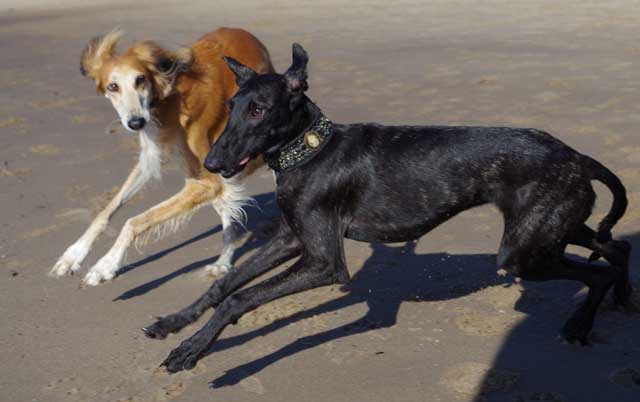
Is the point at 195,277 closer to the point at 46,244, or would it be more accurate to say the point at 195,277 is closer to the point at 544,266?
the point at 46,244

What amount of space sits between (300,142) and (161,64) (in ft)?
7.07

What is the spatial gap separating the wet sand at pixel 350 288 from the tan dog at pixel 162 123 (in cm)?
33

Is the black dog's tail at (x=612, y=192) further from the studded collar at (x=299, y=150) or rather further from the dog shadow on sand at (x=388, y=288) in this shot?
the studded collar at (x=299, y=150)

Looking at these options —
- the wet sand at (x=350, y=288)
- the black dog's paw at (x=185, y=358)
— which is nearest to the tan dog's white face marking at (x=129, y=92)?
the wet sand at (x=350, y=288)

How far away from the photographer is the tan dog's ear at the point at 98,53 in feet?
21.0

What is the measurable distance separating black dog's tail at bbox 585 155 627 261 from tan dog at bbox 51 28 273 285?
9.34ft

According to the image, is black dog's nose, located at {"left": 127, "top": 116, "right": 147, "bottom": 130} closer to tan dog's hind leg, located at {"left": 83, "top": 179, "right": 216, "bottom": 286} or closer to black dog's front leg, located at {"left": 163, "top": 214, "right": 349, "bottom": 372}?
tan dog's hind leg, located at {"left": 83, "top": 179, "right": 216, "bottom": 286}

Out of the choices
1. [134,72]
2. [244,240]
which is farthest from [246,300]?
[244,240]

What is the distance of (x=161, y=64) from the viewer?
6332 millimetres

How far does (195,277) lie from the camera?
6.45 m

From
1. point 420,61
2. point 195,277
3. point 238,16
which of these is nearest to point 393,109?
point 420,61

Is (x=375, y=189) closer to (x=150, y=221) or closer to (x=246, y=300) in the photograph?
(x=246, y=300)

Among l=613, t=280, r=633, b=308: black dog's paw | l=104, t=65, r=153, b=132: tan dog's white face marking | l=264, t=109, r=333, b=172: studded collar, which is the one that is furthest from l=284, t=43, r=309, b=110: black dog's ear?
l=613, t=280, r=633, b=308: black dog's paw

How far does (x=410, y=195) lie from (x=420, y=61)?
9.66 metres
